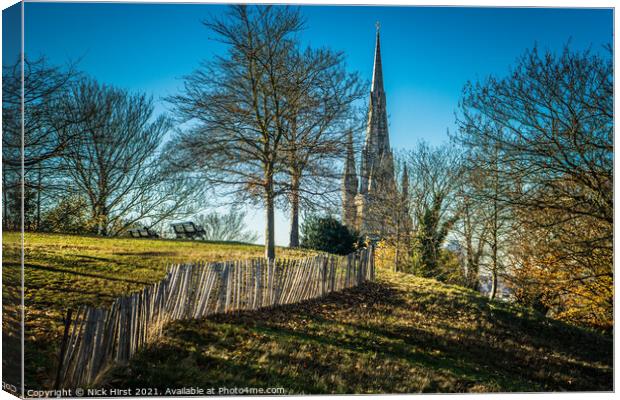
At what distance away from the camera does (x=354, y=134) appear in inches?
313

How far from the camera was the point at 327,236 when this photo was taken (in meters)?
9.12

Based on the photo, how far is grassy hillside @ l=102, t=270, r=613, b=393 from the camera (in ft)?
17.9

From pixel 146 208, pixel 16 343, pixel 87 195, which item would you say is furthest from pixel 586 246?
pixel 16 343

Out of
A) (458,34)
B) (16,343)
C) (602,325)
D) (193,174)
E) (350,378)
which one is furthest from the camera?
(602,325)

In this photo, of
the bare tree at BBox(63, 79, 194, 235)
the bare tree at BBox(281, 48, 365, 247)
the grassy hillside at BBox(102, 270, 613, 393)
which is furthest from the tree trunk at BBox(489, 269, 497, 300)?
the bare tree at BBox(63, 79, 194, 235)

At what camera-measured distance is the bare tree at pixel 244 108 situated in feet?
20.8

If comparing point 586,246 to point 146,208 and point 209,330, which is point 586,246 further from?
point 146,208

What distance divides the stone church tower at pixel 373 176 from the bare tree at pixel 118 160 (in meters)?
2.66

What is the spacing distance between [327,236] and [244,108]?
8.97 ft

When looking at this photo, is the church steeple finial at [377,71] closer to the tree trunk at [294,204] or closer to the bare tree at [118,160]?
the tree trunk at [294,204]

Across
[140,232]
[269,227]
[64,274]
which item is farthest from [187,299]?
[269,227]

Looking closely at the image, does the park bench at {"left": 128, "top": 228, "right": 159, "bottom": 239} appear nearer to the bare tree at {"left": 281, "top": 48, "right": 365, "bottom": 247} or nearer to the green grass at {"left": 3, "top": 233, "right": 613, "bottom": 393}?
the green grass at {"left": 3, "top": 233, "right": 613, "bottom": 393}

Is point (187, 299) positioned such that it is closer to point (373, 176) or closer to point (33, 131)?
point (33, 131)

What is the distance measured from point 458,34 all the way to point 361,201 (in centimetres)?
427
